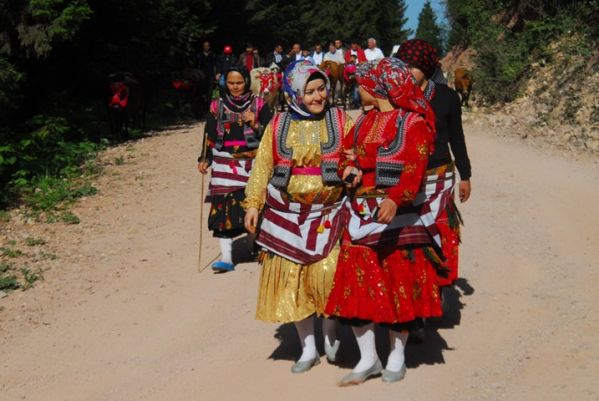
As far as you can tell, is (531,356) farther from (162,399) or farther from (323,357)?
(162,399)

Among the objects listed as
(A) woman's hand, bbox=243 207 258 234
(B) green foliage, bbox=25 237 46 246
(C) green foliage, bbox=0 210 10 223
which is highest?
(A) woman's hand, bbox=243 207 258 234

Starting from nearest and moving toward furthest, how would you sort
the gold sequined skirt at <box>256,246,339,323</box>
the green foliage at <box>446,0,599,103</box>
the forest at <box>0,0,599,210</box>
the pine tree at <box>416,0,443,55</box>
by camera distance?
the gold sequined skirt at <box>256,246,339,323</box> < the forest at <box>0,0,599,210</box> < the green foliage at <box>446,0,599,103</box> < the pine tree at <box>416,0,443,55</box>

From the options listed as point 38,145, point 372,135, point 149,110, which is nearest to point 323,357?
point 372,135

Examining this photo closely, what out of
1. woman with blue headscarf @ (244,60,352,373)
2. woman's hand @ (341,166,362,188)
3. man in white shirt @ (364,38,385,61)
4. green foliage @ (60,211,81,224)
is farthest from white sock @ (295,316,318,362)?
man in white shirt @ (364,38,385,61)

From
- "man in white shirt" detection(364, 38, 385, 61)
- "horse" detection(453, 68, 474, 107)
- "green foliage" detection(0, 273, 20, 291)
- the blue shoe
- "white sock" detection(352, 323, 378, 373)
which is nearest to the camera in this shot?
"white sock" detection(352, 323, 378, 373)

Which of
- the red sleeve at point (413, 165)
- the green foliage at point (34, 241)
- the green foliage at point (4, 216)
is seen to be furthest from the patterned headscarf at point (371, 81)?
the green foliage at point (4, 216)

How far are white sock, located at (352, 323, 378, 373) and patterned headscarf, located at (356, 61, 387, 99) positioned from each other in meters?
1.28

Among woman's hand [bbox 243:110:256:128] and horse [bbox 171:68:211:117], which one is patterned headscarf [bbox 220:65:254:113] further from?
horse [bbox 171:68:211:117]

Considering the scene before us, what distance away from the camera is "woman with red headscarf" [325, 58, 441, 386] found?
4.73 m

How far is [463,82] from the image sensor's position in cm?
1997

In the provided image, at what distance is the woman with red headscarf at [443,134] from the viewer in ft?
19.2

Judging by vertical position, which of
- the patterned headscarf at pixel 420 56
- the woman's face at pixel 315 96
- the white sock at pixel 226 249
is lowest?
the white sock at pixel 226 249

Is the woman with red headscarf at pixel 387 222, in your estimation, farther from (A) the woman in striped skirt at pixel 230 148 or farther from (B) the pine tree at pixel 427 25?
(B) the pine tree at pixel 427 25

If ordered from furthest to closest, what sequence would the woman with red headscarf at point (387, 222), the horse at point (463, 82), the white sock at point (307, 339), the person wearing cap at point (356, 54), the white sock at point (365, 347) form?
the person wearing cap at point (356, 54) → the horse at point (463, 82) → the white sock at point (307, 339) → the white sock at point (365, 347) → the woman with red headscarf at point (387, 222)
